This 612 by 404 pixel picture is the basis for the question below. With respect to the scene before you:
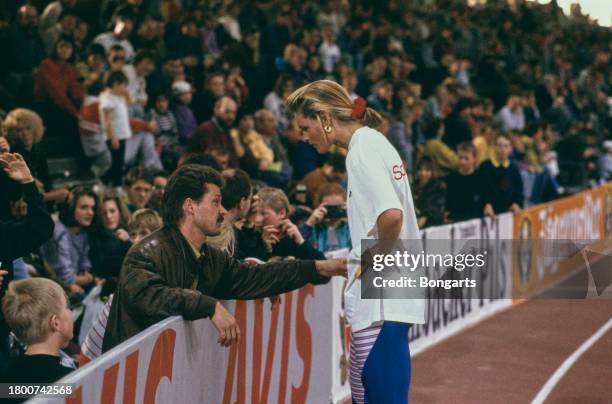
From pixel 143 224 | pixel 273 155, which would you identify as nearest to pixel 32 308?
pixel 143 224

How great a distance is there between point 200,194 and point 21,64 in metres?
6.97

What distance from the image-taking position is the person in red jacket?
426 inches

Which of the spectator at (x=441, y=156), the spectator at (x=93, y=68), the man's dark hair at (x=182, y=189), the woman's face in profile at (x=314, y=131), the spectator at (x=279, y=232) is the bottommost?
the spectator at (x=279, y=232)

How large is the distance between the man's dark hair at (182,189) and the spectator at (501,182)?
7.82 metres

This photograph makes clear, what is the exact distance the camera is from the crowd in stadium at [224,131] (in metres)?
7.05

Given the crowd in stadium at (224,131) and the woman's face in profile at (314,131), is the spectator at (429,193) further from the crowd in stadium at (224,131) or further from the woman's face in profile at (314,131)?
the woman's face in profile at (314,131)

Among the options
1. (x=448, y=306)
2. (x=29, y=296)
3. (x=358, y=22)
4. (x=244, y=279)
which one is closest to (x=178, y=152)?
(x=448, y=306)

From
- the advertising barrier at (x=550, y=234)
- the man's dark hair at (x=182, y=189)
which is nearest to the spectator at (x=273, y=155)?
the advertising barrier at (x=550, y=234)

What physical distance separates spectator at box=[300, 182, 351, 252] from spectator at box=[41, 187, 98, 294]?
6.20 feet

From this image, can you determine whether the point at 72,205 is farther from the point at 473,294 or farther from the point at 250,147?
the point at 473,294

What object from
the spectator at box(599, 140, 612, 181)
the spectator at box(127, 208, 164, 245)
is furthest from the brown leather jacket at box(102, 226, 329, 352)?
the spectator at box(599, 140, 612, 181)

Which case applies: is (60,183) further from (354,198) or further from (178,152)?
(354,198)

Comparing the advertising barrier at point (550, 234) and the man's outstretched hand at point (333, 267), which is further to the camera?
the advertising barrier at point (550, 234)

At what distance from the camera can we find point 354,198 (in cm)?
471
